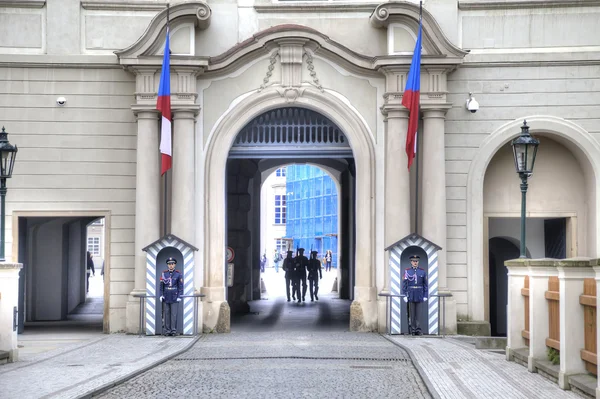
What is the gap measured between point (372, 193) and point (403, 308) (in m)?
2.46

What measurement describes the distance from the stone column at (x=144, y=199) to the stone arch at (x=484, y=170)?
6.24 metres

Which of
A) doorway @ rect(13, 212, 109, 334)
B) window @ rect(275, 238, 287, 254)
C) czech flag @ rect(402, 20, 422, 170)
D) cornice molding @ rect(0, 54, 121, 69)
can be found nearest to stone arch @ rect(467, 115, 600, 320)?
czech flag @ rect(402, 20, 422, 170)

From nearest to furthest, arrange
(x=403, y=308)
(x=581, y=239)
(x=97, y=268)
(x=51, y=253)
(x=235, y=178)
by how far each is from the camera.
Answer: (x=403, y=308)
(x=581, y=239)
(x=51, y=253)
(x=235, y=178)
(x=97, y=268)

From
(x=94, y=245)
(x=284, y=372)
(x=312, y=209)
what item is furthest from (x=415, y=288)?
(x=312, y=209)

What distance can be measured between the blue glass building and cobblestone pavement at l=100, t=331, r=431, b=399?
173 feet

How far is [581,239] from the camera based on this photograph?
21.6 m

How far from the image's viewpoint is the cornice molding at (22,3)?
2098cm

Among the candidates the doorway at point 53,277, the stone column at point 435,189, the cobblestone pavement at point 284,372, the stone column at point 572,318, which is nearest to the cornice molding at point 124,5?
the doorway at point 53,277

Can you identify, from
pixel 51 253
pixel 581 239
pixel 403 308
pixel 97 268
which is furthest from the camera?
pixel 97 268

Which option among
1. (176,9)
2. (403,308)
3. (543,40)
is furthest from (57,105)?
(543,40)

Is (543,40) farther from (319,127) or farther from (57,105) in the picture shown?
(57,105)

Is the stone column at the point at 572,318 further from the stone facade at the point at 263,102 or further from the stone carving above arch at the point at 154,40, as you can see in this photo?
the stone carving above arch at the point at 154,40

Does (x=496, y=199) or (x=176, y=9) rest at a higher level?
(x=176, y=9)

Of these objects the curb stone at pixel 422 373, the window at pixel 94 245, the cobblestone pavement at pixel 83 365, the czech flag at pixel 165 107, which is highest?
the czech flag at pixel 165 107
